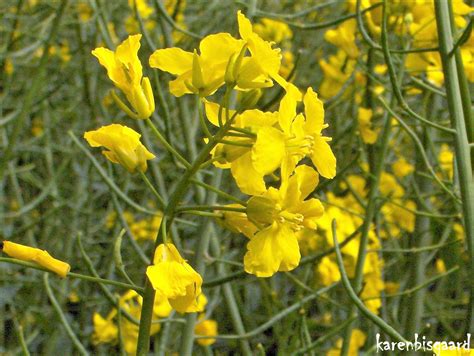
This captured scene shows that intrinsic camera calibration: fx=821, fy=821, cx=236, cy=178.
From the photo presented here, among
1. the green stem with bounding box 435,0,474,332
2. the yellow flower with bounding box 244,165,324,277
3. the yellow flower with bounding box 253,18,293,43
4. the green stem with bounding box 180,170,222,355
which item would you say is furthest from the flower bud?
the yellow flower with bounding box 253,18,293,43

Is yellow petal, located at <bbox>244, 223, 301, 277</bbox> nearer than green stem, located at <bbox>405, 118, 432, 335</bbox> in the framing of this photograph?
Yes

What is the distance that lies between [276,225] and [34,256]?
188mm

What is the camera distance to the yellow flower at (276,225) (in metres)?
0.64

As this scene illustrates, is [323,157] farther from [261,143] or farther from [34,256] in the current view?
[34,256]

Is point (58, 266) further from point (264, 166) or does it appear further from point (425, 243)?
point (425, 243)

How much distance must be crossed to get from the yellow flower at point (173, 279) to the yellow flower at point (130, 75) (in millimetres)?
128

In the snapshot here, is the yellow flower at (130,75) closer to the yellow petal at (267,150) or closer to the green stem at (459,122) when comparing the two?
the yellow petal at (267,150)

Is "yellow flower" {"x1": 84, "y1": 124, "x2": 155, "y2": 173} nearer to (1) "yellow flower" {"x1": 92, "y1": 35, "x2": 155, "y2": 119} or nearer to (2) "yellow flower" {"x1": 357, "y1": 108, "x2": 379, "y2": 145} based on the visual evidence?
(1) "yellow flower" {"x1": 92, "y1": 35, "x2": 155, "y2": 119}

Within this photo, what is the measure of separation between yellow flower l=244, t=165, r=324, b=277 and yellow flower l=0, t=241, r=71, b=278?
5.7 inches

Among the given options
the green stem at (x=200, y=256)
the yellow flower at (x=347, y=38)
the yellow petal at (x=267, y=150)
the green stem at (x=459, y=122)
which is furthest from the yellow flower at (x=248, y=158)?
the yellow flower at (x=347, y=38)

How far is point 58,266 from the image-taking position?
2.08 feet

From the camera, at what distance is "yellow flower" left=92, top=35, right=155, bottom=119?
678 millimetres

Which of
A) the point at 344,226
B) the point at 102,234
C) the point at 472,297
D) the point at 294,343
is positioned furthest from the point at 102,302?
the point at 472,297

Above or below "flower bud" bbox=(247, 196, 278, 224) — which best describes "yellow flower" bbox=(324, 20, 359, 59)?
above
